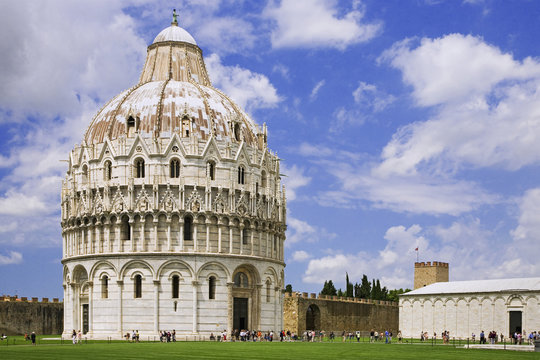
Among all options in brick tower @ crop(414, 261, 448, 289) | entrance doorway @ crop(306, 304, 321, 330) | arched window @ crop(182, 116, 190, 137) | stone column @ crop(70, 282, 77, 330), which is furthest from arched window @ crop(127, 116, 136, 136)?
brick tower @ crop(414, 261, 448, 289)

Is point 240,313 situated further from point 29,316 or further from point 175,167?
point 29,316

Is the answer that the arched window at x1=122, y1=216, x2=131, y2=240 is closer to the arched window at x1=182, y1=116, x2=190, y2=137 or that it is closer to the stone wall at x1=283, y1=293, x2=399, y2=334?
the arched window at x1=182, y1=116, x2=190, y2=137

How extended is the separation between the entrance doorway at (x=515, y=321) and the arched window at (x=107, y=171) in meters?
48.6

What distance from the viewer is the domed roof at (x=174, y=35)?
87812 mm

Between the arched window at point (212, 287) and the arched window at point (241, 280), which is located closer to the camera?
the arched window at point (212, 287)

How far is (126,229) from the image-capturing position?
7481 cm

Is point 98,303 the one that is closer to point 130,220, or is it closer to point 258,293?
point 130,220

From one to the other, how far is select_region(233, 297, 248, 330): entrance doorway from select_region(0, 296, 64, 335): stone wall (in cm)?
2464

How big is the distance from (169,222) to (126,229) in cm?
435

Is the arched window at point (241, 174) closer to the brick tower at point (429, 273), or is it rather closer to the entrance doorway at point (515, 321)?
the entrance doorway at point (515, 321)

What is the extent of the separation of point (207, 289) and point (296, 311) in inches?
842

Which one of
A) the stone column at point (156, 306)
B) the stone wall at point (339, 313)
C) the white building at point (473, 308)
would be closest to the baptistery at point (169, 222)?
the stone column at point (156, 306)

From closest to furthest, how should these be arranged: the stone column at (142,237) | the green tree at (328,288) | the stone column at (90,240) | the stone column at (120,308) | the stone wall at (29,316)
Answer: the stone column at (120,308) → the stone column at (142,237) → the stone column at (90,240) → the stone wall at (29,316) → the green tree at (328,288)

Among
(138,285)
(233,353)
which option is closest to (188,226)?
(138,285)
